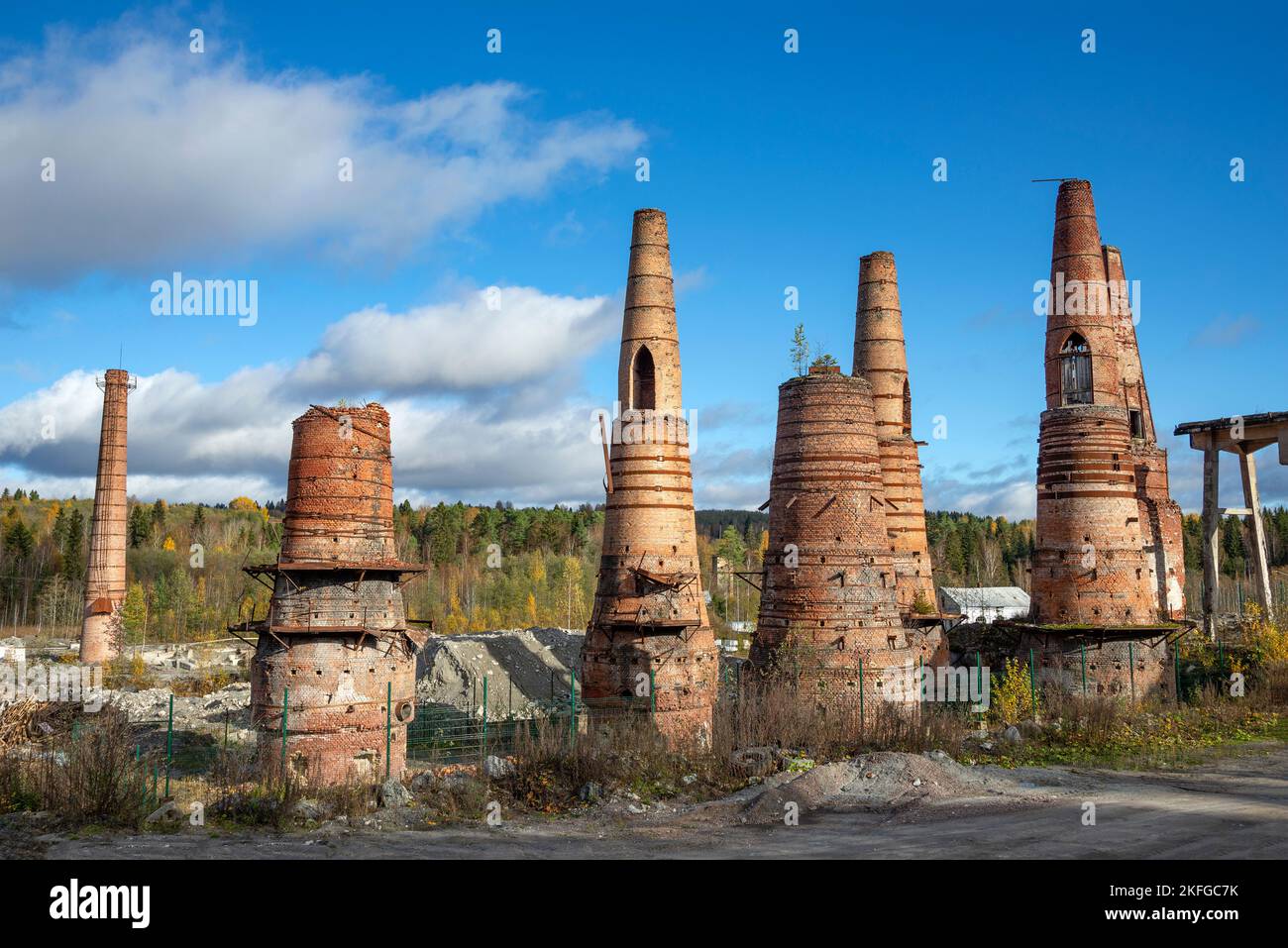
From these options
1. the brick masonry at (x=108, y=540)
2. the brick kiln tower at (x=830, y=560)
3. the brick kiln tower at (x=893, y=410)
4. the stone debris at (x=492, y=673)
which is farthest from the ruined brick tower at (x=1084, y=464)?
the brick masonry at (x=108, y=540)

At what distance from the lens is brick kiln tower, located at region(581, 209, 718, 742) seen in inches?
744

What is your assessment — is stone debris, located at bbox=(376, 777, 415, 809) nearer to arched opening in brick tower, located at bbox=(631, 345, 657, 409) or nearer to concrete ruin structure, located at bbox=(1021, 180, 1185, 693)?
arched opening in brick tower, located at bbox=(631, 345, 657, 409)

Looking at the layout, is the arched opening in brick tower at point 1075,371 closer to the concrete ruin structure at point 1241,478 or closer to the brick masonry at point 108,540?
the concrete ruin structure at point 1241,478

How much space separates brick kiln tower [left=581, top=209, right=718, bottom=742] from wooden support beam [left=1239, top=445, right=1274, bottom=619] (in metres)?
16.3

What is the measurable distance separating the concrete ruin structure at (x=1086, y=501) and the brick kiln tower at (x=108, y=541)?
Result: 31315 mm

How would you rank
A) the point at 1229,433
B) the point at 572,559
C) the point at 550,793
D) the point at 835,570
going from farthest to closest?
the point at 572,559 → the point at 1229,433 → the point at 835,570 → the point at 550,793

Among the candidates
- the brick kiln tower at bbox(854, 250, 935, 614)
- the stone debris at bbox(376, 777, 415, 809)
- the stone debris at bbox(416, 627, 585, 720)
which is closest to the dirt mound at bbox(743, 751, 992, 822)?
the stone debris at bbox(376, 777, 415, 809)

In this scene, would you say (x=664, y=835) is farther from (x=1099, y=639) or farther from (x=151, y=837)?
(x=1099, y=639)

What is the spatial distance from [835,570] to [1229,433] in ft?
49.9

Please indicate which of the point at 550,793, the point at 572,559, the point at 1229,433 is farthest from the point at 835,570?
the point at 572,559

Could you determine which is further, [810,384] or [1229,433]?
[1229,433]

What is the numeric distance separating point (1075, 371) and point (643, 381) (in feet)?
31.9

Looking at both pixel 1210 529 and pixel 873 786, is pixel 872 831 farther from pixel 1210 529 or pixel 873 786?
pixel 1210 529
